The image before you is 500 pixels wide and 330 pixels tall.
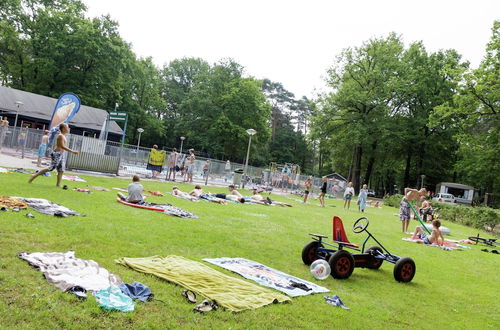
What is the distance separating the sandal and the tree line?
35051mm

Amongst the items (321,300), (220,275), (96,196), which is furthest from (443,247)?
(96,196)

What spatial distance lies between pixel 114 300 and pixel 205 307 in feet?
3.29

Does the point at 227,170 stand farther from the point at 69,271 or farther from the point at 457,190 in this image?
the point at 457,190

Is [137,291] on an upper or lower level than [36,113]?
lower

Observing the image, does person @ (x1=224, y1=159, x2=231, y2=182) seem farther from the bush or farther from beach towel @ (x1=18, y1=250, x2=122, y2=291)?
beach towel @ (x1=18, y1=250, x2=122, y2=291)

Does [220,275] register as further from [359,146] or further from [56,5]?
[56,5]

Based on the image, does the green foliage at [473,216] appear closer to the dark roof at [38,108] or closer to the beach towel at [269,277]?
the beach towel at [269,277]

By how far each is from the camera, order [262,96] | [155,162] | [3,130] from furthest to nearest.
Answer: [262,96]
[155,162]
[3,130]

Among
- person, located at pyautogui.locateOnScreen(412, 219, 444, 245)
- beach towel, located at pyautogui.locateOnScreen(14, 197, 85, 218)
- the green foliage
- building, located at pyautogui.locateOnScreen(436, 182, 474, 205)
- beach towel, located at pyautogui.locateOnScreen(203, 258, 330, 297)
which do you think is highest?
building, located at pyautogui.locateOnScreen(436, 182, 474, 205)

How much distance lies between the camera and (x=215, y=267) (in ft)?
20.6

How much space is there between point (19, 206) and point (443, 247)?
507 inches

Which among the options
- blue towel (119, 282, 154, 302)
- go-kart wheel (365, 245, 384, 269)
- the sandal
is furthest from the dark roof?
the sandal

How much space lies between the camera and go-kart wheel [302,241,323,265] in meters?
7.59

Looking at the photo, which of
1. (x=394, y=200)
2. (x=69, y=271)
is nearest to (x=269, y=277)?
(x=69, y=271)
